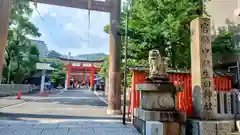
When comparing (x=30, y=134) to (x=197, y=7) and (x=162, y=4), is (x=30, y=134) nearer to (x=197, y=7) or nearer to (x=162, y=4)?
(x=162, y=4)

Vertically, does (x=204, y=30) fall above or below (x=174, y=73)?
above

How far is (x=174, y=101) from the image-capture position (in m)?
7.15

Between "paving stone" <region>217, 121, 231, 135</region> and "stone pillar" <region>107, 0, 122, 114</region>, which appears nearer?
"paving stone" <region>217, 121, 231, 135</region>

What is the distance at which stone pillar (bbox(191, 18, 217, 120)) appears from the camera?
23.6 ft

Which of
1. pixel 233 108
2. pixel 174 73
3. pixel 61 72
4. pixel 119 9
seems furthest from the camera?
pixel 61 72

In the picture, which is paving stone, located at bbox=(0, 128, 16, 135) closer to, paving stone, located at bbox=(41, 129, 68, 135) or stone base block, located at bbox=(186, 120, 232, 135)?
paving stone, located at bbox=(41, 129, 68, 135)

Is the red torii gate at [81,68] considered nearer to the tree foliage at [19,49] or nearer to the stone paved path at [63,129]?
the tree foliage at [19,49]

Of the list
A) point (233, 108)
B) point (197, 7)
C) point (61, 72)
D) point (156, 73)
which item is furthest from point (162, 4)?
point (61, 72)

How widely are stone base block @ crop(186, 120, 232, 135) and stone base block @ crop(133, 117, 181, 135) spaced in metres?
0.50

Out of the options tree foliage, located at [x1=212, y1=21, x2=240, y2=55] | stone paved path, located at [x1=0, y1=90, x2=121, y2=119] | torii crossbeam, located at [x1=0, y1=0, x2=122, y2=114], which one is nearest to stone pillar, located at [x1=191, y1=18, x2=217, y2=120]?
tree foliage, located at [x1=212, y1=21, x2=240, y2=55]

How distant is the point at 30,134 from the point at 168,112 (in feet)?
14.3

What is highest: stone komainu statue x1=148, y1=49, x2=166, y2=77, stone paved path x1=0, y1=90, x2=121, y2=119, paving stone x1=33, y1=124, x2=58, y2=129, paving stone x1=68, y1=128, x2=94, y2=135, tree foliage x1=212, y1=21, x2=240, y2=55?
tree foliage x1=212, y1=21, x2=240, y2=55

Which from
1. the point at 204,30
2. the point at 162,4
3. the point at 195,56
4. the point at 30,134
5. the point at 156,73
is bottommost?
the point at 30,134

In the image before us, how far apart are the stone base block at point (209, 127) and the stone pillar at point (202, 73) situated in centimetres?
35
